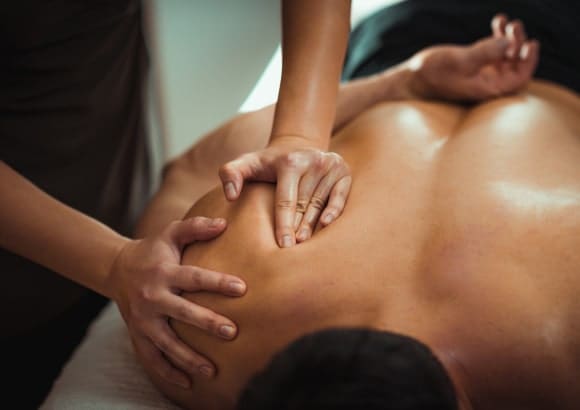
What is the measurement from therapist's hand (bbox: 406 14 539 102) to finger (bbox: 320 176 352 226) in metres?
0.43

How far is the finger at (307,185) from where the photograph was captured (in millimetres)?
820

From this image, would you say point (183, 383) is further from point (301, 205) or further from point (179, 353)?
point (301, 205)

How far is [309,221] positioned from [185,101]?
1.04 m

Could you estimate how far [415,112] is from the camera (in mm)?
1069

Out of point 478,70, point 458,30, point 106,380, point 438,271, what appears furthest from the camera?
point 458,30

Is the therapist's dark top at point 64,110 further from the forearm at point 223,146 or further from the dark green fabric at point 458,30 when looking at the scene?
the dark green fabric at point 458,30

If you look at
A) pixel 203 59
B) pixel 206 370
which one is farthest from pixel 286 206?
pixel 203 59

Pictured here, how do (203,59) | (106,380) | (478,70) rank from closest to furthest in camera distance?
1. (106,380)
2. (478,70)
3. (203,59)

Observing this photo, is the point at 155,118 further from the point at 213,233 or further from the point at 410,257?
the point at 410,257

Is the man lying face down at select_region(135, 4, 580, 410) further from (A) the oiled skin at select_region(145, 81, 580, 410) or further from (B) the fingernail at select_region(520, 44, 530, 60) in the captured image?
(B) the fingernail at select_region(520, 44, 530, 60)

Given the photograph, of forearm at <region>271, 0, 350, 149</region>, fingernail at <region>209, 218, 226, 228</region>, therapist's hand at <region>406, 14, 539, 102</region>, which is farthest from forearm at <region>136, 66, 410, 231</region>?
fingernail at <region>209, 218, 226, 228</region>

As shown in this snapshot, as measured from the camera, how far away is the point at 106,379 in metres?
0.93

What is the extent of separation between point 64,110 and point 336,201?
2.20 ft

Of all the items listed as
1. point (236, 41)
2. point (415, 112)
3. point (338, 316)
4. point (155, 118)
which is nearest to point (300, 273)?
point (338, 316)
